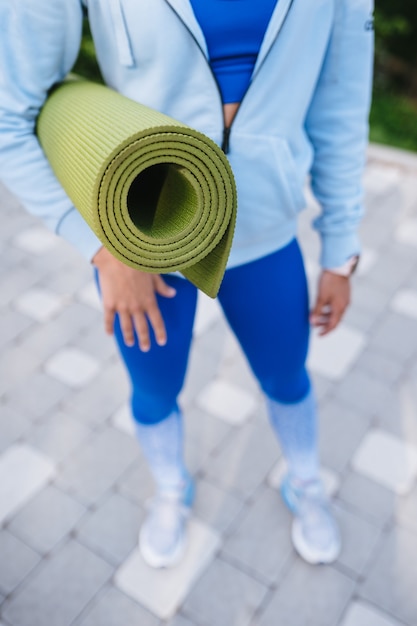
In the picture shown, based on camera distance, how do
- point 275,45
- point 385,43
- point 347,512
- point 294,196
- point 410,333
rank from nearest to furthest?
point 275,45 → point 294,196 → point 347,512 → point 410,333 → point 385,43

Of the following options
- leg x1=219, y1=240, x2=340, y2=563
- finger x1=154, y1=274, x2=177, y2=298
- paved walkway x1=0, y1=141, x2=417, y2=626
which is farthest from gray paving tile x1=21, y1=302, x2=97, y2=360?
finger x1=154, y1=274, x2=177, y2=298

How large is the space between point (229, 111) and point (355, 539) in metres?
1.36

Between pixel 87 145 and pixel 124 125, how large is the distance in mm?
81

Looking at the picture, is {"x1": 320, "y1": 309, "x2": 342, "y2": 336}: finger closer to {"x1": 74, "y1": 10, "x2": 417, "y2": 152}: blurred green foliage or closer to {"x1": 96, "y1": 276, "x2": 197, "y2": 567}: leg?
{"x1": 96, "y1": 276, "x2": 197, "y2": 567}: leg

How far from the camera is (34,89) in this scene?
110 cm

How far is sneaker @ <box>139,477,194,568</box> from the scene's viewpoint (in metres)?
1.81

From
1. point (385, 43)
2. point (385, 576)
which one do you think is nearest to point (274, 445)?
point (385, 576)

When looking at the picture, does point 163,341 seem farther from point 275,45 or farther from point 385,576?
point 385,576

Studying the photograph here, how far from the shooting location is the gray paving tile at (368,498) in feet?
6.35

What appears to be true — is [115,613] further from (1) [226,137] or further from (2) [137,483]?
(1) [226,137]

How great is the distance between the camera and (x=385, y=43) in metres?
6.44

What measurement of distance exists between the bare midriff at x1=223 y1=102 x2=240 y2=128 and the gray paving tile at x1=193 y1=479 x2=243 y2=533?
1291 mm

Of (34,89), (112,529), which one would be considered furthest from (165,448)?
(34,89)

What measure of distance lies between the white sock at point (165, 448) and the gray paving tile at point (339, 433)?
0.57 meters
